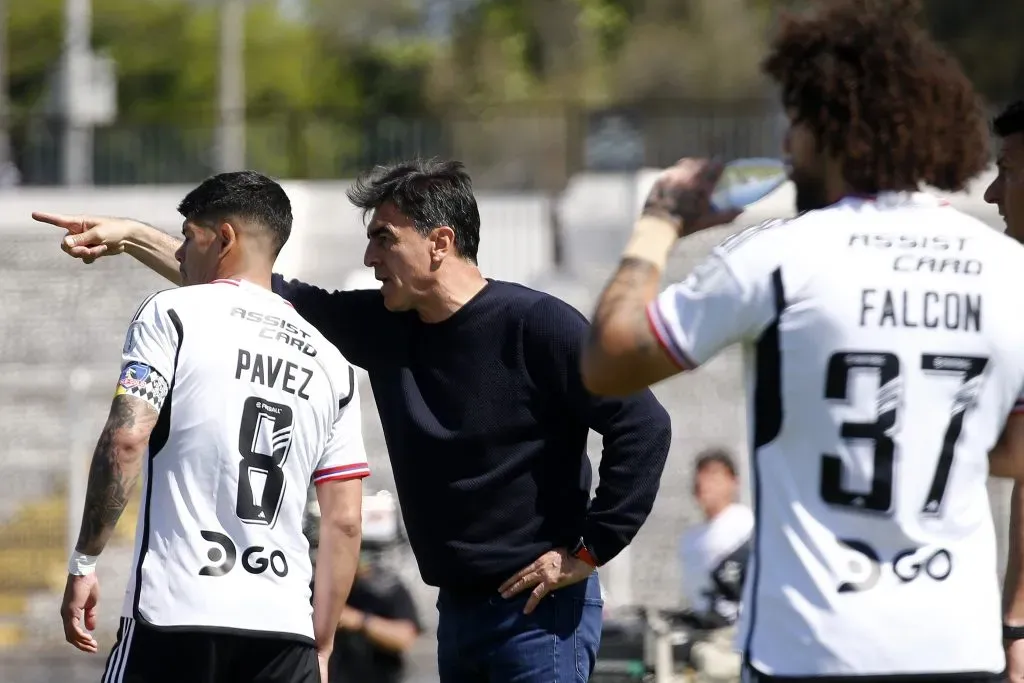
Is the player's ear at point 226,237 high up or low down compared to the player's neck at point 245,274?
up

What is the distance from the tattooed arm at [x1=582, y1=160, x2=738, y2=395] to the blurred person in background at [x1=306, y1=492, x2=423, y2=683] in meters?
5.08

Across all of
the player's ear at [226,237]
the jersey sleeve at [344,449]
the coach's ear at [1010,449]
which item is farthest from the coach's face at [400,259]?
the coach's ear at [1010,449]

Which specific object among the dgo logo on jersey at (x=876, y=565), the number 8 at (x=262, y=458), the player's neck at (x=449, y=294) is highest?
the player's neck at (x=449, y=294)

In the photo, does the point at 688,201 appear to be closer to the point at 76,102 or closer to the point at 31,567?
the point at 31,567

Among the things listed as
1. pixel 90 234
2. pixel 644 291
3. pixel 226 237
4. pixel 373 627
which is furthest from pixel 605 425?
pixel 373 627

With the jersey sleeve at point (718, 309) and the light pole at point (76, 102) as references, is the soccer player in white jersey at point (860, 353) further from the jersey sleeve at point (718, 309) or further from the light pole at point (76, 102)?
the light pole at point (76, 102)

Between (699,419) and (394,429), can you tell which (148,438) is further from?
(699,419)

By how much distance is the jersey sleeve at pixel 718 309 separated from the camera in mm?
2631

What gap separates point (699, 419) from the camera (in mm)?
14625

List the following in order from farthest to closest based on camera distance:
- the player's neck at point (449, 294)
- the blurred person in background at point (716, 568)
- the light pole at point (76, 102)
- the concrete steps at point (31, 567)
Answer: the light pole at point (76, 102) < the concrete steps at point (31, 567) < the blurred person in background at point (716, 568) < the player's neck at point (449, 294)

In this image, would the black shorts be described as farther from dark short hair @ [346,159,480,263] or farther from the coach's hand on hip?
dark short hair @ [346,159,480,263]

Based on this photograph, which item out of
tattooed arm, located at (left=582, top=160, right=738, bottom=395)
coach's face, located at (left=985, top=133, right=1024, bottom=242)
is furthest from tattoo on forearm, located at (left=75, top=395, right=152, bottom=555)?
coach's face, located at (left=985, top=133, right=1024, bottom=242)

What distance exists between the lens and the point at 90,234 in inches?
175

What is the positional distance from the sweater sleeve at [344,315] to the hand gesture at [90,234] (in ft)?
1.49
